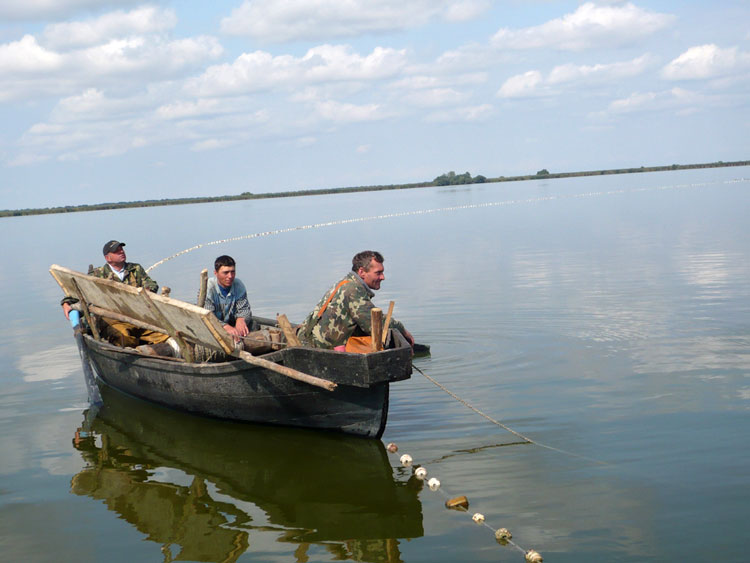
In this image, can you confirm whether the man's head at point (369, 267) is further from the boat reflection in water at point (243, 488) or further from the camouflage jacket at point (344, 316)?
the boat reflection in water at point (243, 488)

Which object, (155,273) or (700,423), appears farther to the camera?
(155,273)

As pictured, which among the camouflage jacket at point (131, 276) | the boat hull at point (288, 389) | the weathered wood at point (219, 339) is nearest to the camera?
the boat hull at point (288, 389)

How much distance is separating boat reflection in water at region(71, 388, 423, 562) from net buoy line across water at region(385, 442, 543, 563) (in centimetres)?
15

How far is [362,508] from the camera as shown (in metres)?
8.49

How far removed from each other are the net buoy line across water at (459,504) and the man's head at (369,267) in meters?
2.07

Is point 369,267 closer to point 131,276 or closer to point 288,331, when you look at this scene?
point 288,331

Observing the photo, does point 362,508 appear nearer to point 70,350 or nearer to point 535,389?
point 535,389

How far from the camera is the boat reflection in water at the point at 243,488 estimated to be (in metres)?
7.84

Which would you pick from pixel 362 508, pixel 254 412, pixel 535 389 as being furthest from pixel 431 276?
pixel 362 508

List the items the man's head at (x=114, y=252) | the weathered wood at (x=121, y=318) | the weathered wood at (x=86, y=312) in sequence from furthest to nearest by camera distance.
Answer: the weathered wood at (x=86, y=312) < the man's head at (x=114, y=252) < the weathered wood at (x=121, y=318)

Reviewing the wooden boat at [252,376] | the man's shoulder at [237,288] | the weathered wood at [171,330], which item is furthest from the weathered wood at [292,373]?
the man's shoulder at [237,288]

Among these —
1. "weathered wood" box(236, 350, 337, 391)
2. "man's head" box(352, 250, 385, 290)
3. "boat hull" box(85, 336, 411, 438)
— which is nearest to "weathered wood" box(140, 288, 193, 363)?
"boat hull" box(85, 336, 411, 438)

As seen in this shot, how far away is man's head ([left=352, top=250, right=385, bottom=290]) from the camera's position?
32.4 ft

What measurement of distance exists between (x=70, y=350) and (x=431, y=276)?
12.8 meters
